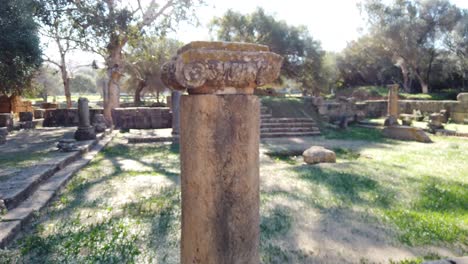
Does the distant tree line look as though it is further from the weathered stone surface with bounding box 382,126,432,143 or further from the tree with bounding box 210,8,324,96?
Answer: the weathered stone surface with bounding box 382,126,432,143

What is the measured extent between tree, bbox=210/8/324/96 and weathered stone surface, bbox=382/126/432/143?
14.0m

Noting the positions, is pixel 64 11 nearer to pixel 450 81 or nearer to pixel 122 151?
pixel 122 151

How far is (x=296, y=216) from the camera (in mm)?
4070

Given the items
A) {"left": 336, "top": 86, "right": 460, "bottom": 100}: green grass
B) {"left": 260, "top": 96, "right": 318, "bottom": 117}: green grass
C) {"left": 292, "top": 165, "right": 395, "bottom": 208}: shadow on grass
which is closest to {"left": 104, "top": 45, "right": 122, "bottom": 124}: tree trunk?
{"left": 260, "top": 96, "right": 318, "bottom": 117}: green grass

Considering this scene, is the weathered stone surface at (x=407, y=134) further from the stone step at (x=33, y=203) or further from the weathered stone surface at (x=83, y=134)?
the weathered stone surface at (x=83, y=134)

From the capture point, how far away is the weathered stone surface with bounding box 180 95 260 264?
5.65 ft

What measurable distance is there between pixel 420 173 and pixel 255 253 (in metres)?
5.67

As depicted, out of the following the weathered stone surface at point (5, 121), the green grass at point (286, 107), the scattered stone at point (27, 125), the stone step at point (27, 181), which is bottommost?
the stone step at point (27, 181)

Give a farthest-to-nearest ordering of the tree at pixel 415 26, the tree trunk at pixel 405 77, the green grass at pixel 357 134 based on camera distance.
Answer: the tree trunk at pixel 405 77 → the tree at pixel 415 26 → the green grass at pixel 357 134

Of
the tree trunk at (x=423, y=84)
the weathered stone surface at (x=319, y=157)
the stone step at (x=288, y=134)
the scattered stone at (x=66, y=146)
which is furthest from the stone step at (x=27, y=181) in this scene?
the tree trunk at (x=423, y=84)

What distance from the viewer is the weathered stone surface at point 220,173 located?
67.9 inches

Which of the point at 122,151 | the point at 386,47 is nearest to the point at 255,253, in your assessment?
the point at 122,151

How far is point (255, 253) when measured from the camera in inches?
74.2

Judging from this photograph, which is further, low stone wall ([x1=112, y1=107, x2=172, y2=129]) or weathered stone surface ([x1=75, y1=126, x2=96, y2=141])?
low stone wall ([x1=112, y1=107, x2=172, y2=129])
